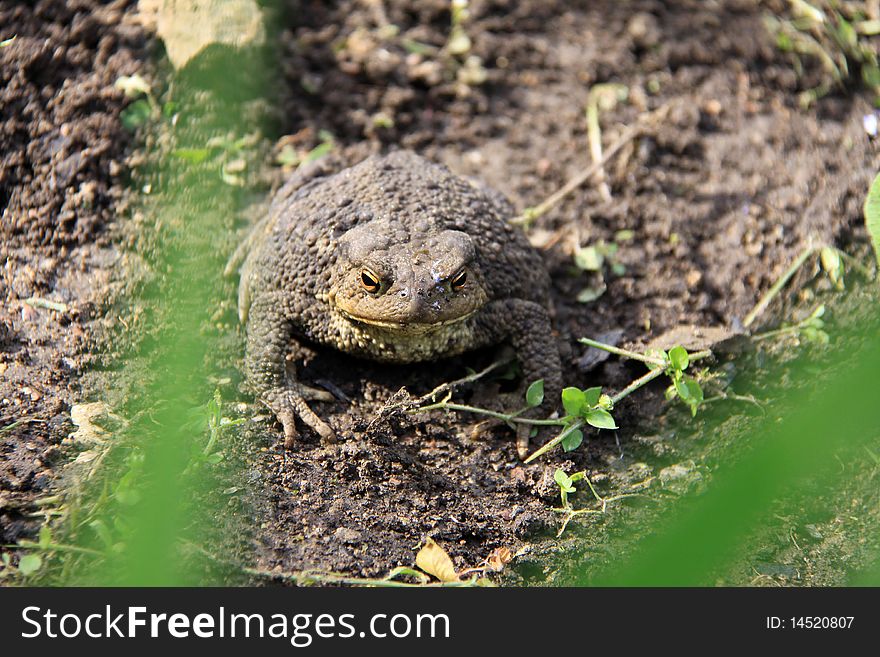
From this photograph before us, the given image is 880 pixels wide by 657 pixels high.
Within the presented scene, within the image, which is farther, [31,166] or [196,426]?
[31,166]

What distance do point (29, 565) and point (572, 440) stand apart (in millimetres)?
2052

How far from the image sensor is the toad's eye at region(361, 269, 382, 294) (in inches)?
130

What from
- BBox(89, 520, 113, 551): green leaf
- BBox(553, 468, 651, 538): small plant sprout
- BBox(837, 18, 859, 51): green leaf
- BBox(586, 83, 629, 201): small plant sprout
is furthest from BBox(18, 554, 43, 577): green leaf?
BBox(837, 18, 859, 51): green leaf

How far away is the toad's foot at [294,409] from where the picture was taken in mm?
3496

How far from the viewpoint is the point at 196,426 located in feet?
10.5

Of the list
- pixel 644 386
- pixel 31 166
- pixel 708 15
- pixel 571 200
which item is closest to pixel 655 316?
pixel 644 386

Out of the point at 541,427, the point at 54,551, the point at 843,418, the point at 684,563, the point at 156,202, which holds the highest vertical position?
the point at 843,418

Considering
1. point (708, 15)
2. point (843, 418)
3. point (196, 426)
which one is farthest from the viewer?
point (708, 15)

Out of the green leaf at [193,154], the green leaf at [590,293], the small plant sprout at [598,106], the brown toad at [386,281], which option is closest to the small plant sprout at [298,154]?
the green leaf at [193,154]

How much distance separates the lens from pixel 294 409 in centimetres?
358

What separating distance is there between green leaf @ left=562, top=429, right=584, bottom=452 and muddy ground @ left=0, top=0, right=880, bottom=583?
0.08m

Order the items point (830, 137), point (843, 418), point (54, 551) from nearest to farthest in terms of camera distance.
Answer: point (843, 418)
point (54, 551)
point (830, 137)

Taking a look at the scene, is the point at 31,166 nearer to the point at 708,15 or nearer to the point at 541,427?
the point at 541,427

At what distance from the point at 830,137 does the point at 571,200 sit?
1537 mm
